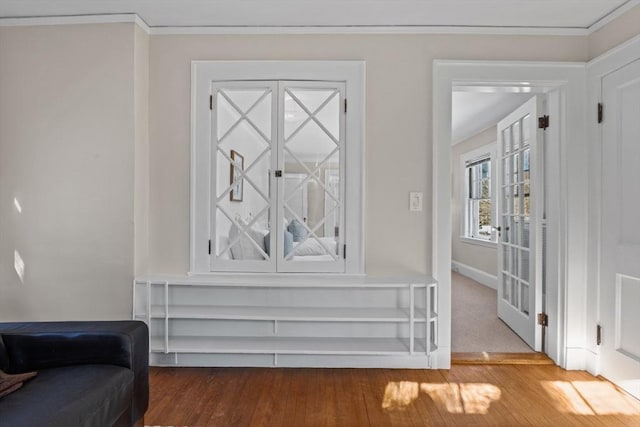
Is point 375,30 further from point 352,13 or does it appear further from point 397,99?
point 397,99

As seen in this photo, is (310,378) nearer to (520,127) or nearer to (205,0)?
(205,0)

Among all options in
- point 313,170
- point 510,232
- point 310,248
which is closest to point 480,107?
point 510,232

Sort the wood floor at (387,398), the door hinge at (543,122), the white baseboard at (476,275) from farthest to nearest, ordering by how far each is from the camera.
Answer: the white baseboard at (476,275) → the door hinge at (543,122) → the wood floor at (387,398)

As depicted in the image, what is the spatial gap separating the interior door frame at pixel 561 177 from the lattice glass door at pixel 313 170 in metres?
0.68

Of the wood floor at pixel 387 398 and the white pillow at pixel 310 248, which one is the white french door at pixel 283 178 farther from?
the wood floor at pixel 387 398

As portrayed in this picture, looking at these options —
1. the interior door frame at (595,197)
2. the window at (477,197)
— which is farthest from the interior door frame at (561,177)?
the window at (477,197)

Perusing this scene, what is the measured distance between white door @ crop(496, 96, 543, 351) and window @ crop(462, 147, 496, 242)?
2.29 m

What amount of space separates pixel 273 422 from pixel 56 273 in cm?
179

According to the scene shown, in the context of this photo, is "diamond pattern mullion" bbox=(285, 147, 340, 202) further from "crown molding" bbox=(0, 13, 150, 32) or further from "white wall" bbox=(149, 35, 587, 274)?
"crown molding" bbox=(0, 13, 150, 32)

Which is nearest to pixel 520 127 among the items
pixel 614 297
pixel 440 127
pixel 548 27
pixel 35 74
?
pixel 548 27

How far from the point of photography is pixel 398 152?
2.70 meters

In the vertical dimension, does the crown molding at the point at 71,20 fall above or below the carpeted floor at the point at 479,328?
above

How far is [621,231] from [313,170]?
6.54ft

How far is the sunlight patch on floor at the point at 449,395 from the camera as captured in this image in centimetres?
214
